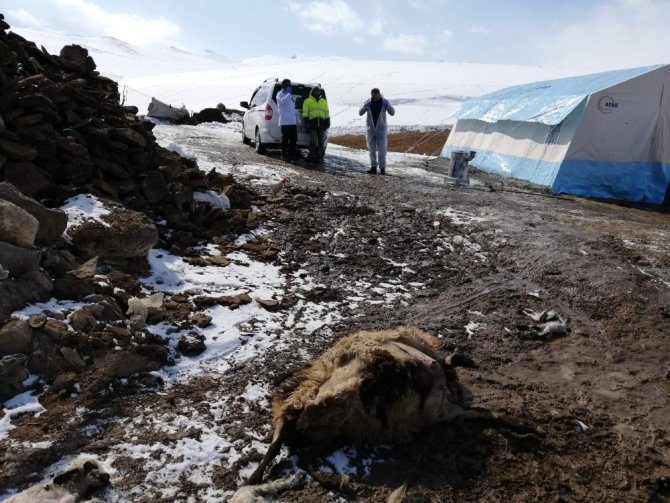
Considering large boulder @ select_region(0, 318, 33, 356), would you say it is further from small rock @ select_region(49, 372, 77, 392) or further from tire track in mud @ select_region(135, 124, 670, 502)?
tire track in mud @ select_region(135, 124, 670, 502)

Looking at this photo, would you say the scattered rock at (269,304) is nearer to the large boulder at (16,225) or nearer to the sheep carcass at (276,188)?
the large boulder at (16,225)

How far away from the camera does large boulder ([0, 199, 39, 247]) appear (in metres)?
3.71

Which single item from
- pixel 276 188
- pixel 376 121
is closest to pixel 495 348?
pixel 276 188

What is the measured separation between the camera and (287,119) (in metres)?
11.4

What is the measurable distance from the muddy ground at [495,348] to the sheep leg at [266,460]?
121mm

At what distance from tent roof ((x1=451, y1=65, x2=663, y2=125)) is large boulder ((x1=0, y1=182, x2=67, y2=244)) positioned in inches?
412

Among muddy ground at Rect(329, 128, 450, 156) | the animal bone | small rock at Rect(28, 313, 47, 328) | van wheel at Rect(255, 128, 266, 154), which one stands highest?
muddy ground at Rect(329, 128, 450, 156)

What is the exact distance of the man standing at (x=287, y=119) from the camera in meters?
11.2

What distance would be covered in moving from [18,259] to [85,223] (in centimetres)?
118

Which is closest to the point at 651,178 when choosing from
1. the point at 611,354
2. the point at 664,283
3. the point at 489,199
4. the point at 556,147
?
the point at 556,147

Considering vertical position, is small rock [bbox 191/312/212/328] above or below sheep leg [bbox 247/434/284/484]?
above

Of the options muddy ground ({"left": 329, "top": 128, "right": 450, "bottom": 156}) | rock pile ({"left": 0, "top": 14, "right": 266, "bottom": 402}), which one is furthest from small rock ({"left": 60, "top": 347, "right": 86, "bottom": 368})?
muddy ground ({"left": 329, "top": 128, "right": 450, "bottom": 156})

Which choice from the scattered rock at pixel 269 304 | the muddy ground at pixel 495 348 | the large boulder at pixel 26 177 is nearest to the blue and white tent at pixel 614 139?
the muddy ground at pixel 495 348

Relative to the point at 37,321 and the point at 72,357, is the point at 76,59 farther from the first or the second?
the point at 72,357
